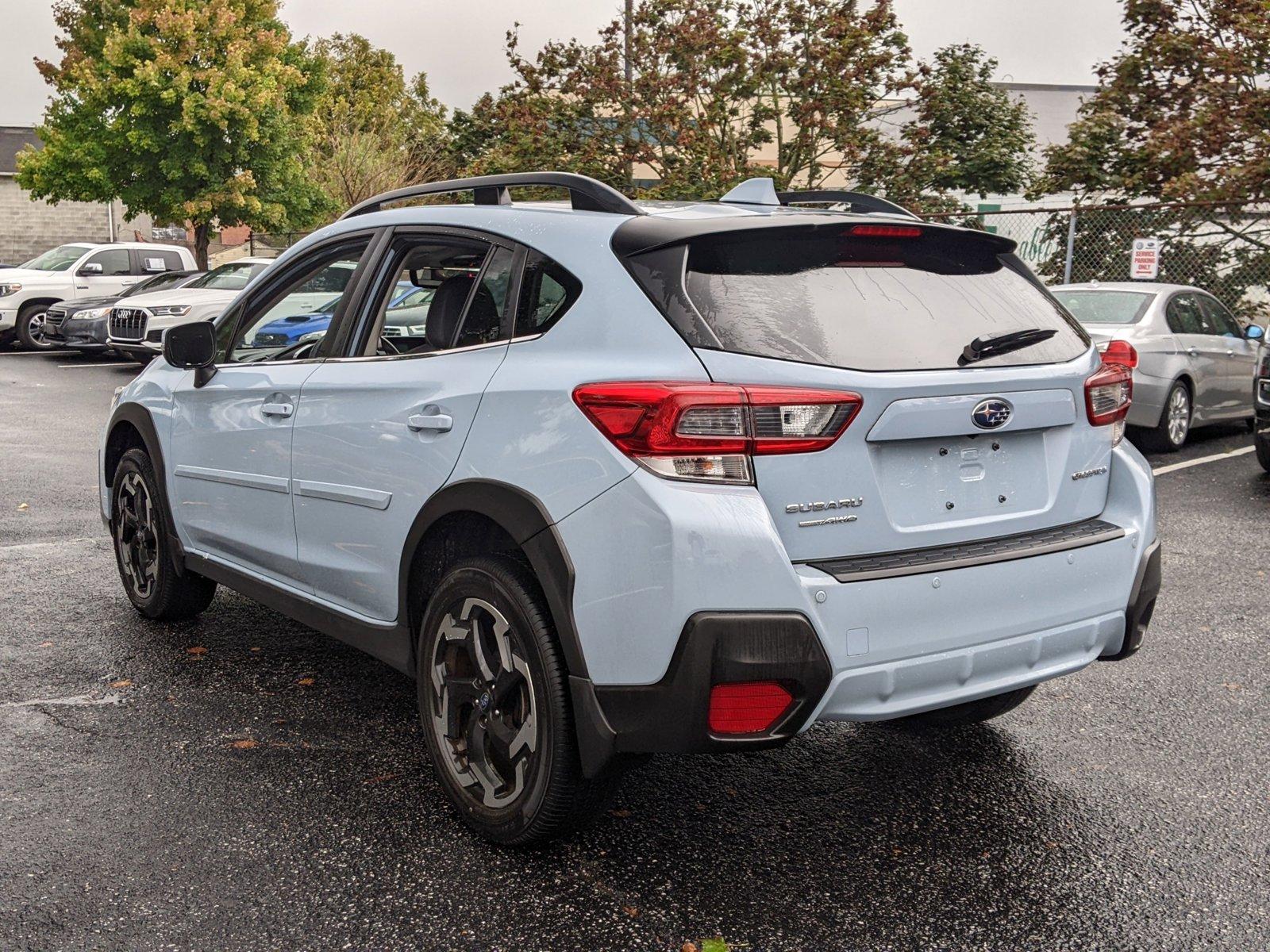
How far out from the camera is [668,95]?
22.4 meters

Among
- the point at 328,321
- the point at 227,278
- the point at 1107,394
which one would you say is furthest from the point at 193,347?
A: the point at 227,278

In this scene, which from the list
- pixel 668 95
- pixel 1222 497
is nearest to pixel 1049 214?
pixel 668 95

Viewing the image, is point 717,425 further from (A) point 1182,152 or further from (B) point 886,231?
(A) point 1182,152

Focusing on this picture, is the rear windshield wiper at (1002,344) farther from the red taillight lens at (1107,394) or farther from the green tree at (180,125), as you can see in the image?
the green tree at (180,125)

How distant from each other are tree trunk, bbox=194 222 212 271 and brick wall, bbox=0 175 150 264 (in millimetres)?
18315

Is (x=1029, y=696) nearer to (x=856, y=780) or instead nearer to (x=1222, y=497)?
(x=856, y=780)

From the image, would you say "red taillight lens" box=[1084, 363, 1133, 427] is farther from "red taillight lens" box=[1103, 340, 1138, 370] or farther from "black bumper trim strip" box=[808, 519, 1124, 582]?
"black bumper trim strip" box=[808, 519, 1124, 582]

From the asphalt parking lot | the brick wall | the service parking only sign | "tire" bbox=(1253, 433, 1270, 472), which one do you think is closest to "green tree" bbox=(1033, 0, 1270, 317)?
the service parking only sign

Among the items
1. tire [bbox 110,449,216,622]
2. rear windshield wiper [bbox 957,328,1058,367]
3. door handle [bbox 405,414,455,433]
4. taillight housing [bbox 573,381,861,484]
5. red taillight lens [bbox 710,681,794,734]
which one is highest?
rear windshield wiper [bbox 957,328,1058,367]

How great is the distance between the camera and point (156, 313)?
60.7 feet

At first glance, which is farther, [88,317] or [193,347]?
[88,317]

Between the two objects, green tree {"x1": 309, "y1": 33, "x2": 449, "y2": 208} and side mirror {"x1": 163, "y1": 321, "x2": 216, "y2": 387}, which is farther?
green tree {"x1": 309, "y1": 33, "x2": 449, "y2": 208}

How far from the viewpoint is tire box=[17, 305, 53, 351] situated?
22.8 meters

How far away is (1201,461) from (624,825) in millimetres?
8955
